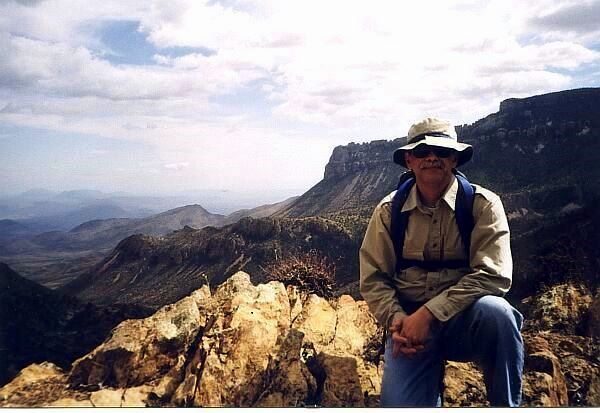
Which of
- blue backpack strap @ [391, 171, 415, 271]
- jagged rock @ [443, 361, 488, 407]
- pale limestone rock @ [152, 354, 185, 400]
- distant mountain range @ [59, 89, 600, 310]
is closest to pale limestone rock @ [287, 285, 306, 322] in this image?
distant mountain range @ [59, 89, 600, 310]

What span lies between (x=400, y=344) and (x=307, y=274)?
243 centimetres

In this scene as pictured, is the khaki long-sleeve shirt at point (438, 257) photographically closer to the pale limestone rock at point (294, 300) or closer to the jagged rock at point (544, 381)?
the jagged rock at point (544, 381)

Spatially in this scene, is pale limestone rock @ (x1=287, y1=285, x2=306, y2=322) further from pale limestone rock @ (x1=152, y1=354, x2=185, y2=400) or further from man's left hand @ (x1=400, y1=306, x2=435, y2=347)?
man's left hand @ (x1=400, y1=306, x2=435, y2=347)

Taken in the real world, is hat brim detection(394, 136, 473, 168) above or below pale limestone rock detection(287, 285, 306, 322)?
above

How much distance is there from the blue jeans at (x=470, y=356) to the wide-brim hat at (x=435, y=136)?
936mm

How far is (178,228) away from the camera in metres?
6.47

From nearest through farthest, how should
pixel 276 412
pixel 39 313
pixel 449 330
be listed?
1. pixel 449 330
2. pixel 276 412
3. pixel 39 313

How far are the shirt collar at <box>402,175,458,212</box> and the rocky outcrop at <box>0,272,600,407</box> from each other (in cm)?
148

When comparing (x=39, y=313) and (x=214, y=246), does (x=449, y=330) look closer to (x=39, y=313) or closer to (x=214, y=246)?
(x=39, y=313)

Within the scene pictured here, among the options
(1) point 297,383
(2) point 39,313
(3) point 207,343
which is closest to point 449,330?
(1) point 297,383

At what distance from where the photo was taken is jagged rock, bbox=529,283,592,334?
399 cm

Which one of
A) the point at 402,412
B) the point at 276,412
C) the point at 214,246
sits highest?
the point at 214,246

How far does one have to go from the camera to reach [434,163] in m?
2.78

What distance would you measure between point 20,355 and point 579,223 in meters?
6.72
